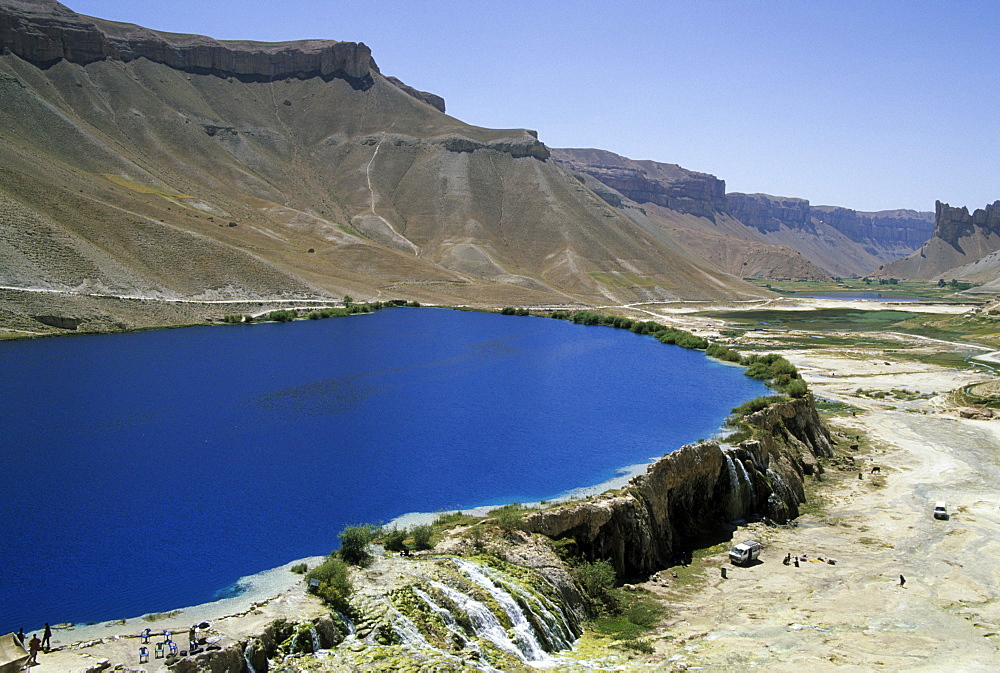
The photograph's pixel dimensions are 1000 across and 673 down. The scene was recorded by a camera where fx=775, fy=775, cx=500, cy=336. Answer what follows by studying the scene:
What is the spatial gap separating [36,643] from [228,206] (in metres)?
139

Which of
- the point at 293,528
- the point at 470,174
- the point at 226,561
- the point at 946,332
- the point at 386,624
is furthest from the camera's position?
the point at 470,174

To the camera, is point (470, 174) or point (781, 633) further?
point (470, 174)

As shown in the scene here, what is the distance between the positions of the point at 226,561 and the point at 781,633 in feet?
66.3

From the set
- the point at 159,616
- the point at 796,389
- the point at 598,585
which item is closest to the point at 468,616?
the point at 598,585

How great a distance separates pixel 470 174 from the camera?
192750mm

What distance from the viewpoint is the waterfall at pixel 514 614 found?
24359 mm

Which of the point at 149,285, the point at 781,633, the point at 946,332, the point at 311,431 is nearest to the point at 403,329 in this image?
the point at 149,285

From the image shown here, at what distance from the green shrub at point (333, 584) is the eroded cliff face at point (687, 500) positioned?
27.3 ft

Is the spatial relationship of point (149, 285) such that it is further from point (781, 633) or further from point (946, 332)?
point (946, 332)

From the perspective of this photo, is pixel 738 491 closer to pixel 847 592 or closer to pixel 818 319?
pixel 847 592

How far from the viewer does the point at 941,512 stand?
132 feet

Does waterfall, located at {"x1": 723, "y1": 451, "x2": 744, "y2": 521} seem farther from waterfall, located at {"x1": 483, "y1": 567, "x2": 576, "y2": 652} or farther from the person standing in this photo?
the person standing

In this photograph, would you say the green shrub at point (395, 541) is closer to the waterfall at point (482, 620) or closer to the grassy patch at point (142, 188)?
the waterfall at point (482, 620)

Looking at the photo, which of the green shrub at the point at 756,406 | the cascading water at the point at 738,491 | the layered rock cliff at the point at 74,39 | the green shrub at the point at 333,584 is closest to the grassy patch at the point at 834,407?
the green shrub at the point at 756,406
